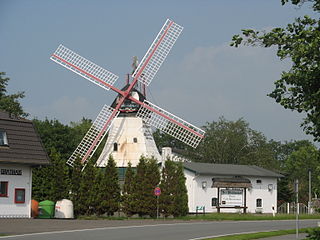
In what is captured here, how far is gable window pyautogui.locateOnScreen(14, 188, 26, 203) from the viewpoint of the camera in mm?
40219

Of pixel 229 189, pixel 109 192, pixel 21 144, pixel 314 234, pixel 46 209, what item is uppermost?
pixel 21 144

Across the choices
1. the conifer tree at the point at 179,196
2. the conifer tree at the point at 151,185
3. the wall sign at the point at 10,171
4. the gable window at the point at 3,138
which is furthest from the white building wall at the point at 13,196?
the conifer tree at the point at 179,196

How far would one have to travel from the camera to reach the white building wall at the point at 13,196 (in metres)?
39.6

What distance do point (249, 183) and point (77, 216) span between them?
18633mm

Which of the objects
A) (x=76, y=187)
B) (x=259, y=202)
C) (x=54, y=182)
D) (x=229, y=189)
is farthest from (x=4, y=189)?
(x=259, y=202)

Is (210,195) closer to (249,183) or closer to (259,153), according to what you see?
(249,183)

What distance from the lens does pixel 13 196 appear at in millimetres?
40031

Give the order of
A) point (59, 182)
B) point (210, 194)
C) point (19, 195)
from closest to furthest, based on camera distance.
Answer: point (19, 195), point (59, 182), point (210, 194)

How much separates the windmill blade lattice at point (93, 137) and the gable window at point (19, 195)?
11896mm

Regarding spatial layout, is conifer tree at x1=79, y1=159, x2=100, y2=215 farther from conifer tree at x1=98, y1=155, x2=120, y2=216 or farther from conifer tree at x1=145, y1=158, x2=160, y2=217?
conifer tree at x1=145, y1=158, x2=160, y2=217

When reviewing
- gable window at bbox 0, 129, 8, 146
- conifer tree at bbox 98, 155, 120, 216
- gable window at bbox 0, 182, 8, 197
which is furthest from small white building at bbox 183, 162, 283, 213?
gable window at bbox 0, 129, 8, 146

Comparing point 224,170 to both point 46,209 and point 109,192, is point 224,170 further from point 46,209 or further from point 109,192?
point 46,209

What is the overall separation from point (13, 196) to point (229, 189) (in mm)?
23112

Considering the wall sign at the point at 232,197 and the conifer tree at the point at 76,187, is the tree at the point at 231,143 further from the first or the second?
the conifer tree at the point at 76,187
